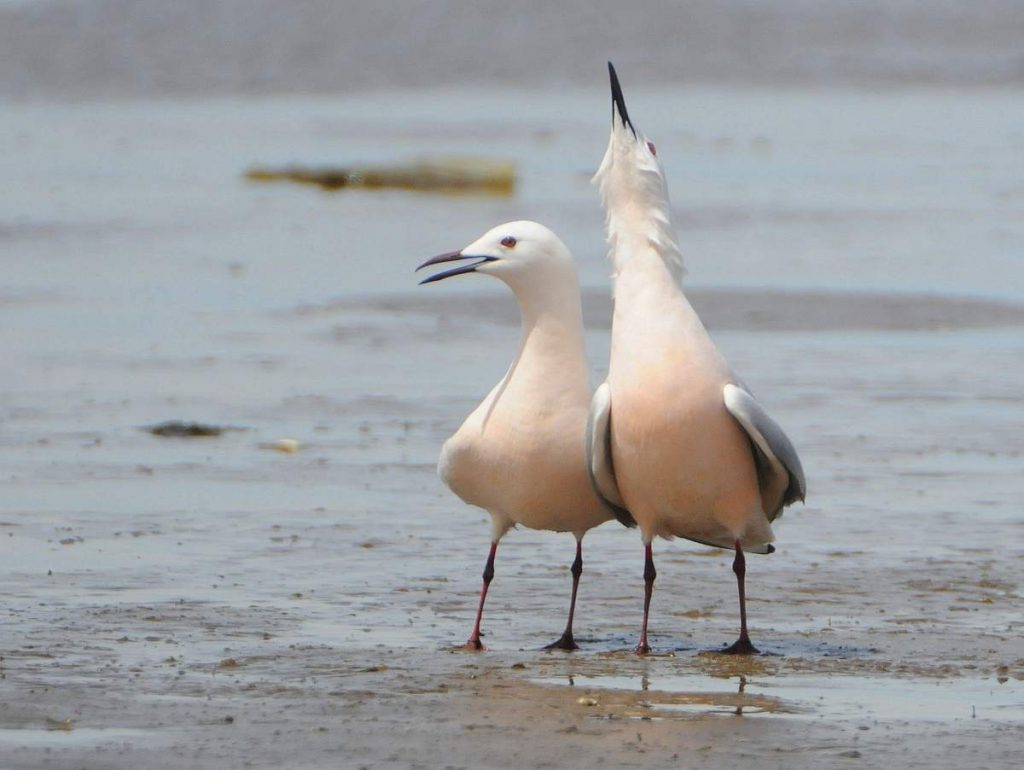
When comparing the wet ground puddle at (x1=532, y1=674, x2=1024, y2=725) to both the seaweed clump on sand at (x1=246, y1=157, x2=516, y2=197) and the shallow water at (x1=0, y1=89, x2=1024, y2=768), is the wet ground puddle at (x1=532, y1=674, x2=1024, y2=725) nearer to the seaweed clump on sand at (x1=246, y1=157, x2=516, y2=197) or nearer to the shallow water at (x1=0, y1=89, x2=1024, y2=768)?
the shallow water at (x1=0, y1=89, x2=1024, y2=768)

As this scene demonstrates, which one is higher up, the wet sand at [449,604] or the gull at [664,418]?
the gull at [664,418]

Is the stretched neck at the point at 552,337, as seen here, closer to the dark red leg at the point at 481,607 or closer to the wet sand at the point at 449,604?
the dark red leg at the point at 481,607

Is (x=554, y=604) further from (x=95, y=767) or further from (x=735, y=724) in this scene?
(x=95, y=767)

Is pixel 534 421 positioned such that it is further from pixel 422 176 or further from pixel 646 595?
pixel 422 176

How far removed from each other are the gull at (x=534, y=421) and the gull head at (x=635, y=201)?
0.77 feet

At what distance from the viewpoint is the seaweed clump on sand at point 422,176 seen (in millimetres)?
21391

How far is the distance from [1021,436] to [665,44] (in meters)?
20.5

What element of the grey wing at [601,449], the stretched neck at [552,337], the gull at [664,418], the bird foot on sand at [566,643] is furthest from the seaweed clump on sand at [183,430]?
the bird foot on sand at [566,643]

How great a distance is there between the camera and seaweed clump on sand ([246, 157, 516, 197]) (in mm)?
21391

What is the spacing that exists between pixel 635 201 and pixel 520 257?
449 millimetres

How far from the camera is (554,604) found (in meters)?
8.44

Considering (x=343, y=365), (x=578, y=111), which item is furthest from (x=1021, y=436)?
(x=578, y=111)

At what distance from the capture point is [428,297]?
1619cm

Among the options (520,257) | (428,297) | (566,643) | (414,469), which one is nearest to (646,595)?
(566,643)
